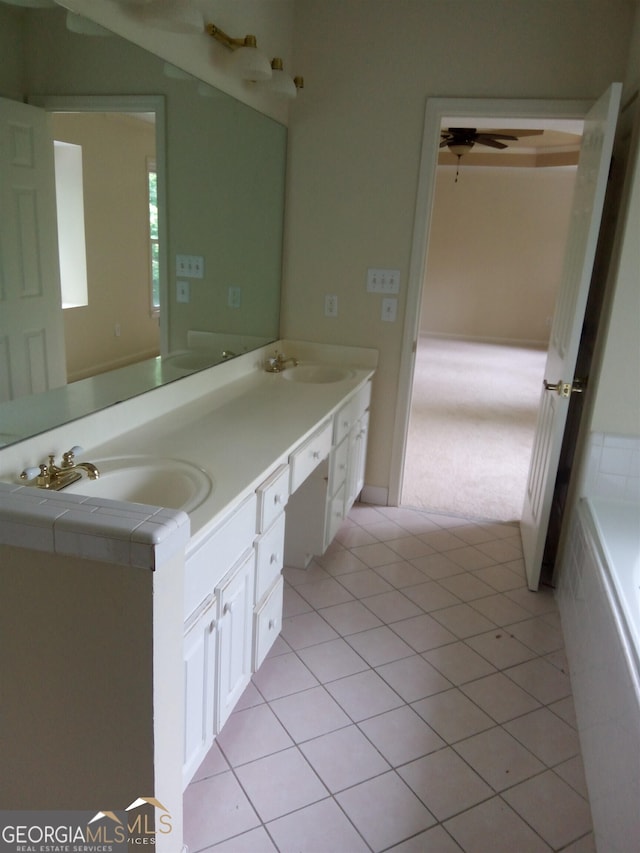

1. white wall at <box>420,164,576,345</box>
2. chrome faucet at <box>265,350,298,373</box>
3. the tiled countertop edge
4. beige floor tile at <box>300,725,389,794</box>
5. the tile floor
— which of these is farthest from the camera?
white wall at <box>420,164,576,345</box>

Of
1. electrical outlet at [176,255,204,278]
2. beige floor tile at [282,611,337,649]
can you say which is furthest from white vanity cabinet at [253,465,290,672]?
electrical outlet at [176,255,204,278]

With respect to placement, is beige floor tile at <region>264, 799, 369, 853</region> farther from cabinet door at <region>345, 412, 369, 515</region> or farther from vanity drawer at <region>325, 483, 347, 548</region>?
cabinet door at <region>345, 412, 369, 515</region>

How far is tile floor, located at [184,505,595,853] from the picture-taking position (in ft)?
5.12

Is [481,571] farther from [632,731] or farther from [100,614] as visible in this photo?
[100,614]

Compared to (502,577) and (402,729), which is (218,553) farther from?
(502,577)

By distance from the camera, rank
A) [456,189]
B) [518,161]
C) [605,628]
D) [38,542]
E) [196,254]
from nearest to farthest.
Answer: [38,542] < [605,628] < [196,254] < [518,161] < [456,189]

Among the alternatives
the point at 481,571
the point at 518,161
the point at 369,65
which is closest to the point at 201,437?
the point at 481,571

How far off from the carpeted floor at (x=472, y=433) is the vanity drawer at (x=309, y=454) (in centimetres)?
127

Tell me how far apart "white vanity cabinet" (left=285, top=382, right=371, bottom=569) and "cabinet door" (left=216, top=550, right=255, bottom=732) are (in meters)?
0.72

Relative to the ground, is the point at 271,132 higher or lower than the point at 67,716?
higher

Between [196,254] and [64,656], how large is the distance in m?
1.64

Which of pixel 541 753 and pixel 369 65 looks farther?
pixel 369 65

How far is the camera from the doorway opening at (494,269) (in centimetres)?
659

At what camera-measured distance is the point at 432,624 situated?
7.95 feet
